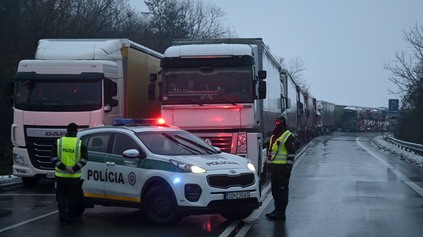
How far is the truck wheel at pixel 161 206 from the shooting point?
462 inches

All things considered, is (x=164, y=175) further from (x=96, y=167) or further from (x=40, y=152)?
(x=40, y=152)

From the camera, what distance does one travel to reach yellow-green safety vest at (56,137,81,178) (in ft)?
40.0

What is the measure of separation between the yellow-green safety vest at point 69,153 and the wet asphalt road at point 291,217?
874 mm

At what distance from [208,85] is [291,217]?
4757 millimetres

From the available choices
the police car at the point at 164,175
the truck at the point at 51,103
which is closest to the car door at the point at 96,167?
the police car at the point at 164,175

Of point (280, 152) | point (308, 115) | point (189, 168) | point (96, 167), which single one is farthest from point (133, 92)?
point (308, 115)

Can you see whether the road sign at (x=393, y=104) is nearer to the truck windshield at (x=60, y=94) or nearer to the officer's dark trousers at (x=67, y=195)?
the truck windshield at (x=60, y=94)

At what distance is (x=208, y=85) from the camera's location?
1664 cm

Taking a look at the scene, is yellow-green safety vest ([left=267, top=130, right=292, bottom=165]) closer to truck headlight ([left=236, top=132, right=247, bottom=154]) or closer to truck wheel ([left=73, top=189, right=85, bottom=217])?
truck wheel ([left=73, top=189, right=85, bottom=217])

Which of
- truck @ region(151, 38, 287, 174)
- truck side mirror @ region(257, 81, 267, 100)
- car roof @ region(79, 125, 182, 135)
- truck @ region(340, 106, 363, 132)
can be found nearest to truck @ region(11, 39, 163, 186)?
truck @ region(151, 38, 287, 174)

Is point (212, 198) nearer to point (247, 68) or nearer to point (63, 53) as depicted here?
point (247, 68)

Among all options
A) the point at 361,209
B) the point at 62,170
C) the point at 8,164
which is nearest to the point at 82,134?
the point at 62,170

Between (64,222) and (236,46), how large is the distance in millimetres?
6692

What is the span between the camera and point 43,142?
17641 mm
